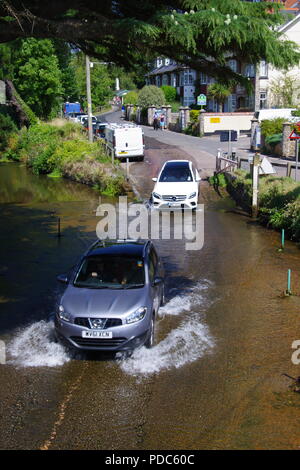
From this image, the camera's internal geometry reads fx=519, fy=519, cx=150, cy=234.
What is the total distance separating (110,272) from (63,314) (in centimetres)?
136

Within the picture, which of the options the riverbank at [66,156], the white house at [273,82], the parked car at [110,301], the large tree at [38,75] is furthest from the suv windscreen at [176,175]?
the white house at [273,82]

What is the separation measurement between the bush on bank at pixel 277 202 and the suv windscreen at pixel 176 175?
2.36m

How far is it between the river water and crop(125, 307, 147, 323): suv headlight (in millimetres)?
745

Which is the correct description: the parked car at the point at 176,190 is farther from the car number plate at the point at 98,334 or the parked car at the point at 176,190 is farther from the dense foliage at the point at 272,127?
the dense foliage at the point at 272,127

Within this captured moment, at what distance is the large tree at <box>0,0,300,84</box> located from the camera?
24.8 ft

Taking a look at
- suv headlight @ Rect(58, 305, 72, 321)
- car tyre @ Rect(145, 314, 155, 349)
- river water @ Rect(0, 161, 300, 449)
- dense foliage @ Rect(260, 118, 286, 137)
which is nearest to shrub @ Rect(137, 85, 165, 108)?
dense foliage @ Rect(260, 118, 286, 137)

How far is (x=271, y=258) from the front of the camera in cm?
1513

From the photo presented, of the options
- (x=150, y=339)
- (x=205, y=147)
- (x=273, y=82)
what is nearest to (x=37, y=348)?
(x=150, y=339)

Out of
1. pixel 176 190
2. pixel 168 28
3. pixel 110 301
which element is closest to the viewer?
pixel 168 28

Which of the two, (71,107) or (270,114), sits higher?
(71,107)

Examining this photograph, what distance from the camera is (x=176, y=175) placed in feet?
74.7

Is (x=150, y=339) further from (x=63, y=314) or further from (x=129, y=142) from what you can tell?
(x=129, y=142)

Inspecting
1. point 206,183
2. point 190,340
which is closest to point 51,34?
point 190,340

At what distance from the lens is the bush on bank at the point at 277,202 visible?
16.9 m
